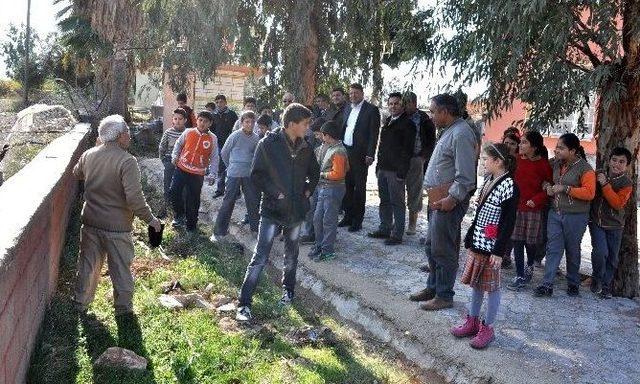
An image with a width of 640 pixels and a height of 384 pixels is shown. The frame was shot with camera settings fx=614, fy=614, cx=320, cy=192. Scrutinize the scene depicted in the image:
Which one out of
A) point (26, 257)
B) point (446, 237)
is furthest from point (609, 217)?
point (26, 257)

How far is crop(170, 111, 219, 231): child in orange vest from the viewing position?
833cm

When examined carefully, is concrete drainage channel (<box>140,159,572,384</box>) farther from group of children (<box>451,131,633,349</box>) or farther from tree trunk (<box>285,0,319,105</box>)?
tree trunk (<box>285,0,319,105</box>)

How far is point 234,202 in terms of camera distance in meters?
8.54

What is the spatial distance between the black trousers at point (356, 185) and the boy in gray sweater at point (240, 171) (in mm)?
1357

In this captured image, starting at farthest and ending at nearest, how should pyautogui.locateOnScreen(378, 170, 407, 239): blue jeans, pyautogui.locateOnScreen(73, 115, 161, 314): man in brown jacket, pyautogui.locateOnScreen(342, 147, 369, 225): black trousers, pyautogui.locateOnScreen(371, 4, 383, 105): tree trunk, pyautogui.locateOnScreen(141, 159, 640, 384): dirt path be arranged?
pyautogui.locateOnScreen(371, 4, 383, 105): tree trunk, pyautogui.locateOnScreen(342, 147, 369, 225): black trousers, pyautogui.locateOnScreen(378, 170, 407, 239): blue jeans, pyautogui.locateOnScreen(73, 115, 161, 314): man in brown jacket, pyautogui.locateOnScreen(141, 159, 640, 384): dirt path

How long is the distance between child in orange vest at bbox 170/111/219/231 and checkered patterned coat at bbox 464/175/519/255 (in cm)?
452

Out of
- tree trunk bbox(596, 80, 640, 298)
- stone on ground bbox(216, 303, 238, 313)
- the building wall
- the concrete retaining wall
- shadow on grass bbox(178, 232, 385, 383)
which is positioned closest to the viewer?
the concrete retaining wall

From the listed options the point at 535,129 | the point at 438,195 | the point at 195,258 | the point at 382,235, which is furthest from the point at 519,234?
the point at 195,258

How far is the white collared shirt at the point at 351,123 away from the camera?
329 inches

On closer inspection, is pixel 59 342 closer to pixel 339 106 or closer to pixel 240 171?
pixel 240 171

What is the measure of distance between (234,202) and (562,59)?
4.64 m

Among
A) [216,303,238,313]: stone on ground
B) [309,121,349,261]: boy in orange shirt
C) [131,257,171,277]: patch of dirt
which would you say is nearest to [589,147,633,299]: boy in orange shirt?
[309,121,349,261]: boy in orange shirt

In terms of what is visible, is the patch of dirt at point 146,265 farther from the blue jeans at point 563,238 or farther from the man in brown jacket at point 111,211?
the blue jeans at point 563,238

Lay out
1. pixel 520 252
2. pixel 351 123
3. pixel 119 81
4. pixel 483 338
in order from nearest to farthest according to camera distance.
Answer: pixel 483 338 < pixel 520 252 < pixel 351 123 < pixel 119 81
